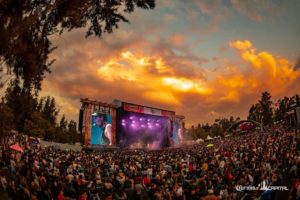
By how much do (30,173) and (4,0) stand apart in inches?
410

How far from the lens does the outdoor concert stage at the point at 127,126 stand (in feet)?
170

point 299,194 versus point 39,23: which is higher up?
point 39,23

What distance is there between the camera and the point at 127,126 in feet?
198

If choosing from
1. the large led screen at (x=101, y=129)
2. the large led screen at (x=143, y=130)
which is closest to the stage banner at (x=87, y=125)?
the large led screen at (x=101, y=129)

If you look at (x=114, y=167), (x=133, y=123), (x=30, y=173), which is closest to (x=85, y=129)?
(x=133, y=123)

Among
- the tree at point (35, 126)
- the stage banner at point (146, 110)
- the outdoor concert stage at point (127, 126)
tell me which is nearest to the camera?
the outdoor concert stage at point (127, 126)

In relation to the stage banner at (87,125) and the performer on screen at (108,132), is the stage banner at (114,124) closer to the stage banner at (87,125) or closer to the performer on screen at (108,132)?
the performer on screen at (108,132)

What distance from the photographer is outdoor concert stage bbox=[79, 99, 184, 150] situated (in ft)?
170

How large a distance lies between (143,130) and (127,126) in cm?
463

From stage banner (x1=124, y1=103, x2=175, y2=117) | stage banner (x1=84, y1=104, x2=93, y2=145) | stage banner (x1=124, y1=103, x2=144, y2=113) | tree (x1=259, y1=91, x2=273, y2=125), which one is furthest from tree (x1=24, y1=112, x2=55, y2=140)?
tree (x1=259, y1=91, x2=273, y2=125)

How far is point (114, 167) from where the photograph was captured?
59.8 feet

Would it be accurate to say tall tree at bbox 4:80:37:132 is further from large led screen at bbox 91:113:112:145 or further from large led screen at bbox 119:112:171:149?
large led screen at bbox 119:112:171:149

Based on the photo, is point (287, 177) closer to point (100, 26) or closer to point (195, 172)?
point (195, 172)

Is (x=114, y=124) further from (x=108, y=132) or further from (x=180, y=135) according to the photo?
(x=180, y=135)
